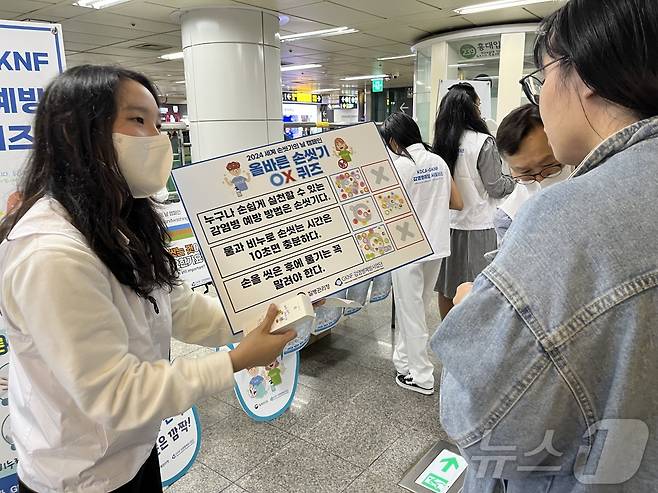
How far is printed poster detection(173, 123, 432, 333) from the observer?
118cm

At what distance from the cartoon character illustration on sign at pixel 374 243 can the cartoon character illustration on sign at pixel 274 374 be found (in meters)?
1.18

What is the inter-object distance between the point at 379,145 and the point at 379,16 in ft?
17.8

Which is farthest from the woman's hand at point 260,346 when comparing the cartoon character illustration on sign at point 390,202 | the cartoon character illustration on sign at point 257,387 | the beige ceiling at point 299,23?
the beige ceiling at point 299,23

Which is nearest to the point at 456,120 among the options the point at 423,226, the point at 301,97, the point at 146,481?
the point at 423,226

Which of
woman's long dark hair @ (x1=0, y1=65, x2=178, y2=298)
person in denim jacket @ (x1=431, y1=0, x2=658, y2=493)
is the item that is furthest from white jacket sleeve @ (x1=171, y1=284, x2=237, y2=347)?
person in denim jacket @ (x1=431, y1=0, x2=658, y2=493)

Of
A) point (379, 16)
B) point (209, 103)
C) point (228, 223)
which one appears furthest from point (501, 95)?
point (228, 223)

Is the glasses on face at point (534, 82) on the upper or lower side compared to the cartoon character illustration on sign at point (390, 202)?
upper

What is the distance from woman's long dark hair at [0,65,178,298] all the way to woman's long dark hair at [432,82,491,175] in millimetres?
2157

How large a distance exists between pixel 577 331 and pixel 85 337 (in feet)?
2.58

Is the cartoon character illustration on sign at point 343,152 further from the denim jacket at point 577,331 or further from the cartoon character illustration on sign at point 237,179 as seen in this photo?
the denim jacket at point 577,331

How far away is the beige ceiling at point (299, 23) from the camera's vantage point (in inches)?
213

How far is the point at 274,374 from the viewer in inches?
91.1

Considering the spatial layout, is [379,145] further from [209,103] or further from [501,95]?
[501,95]

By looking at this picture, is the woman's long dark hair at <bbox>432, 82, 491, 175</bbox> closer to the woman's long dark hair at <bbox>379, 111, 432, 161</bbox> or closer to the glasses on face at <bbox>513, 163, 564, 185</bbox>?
the woman's long dark hair at <bbox>379, 111, 432, 161</bbox>
